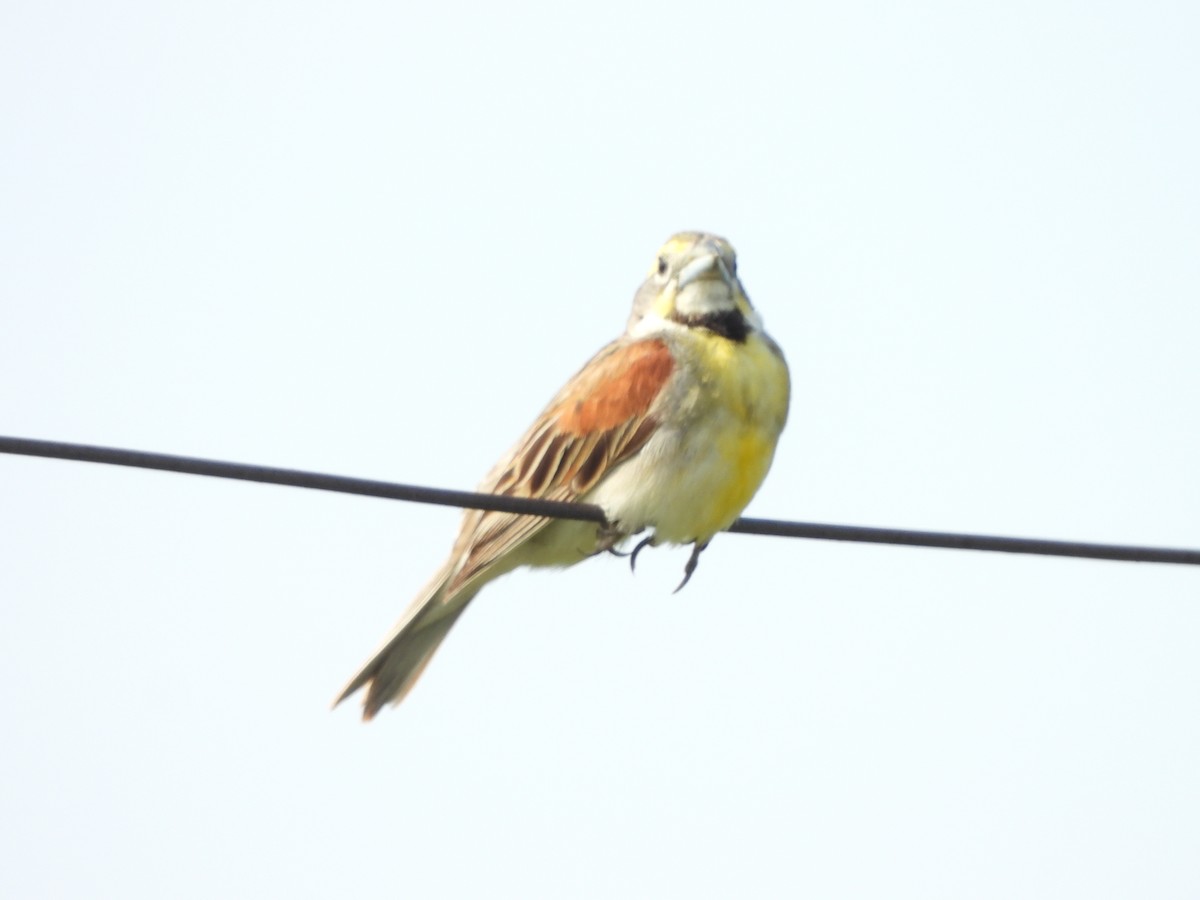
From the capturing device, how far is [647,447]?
887 centimetres

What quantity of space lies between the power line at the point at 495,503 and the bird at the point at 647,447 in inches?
46.3

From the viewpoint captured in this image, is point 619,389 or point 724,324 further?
point 724,324

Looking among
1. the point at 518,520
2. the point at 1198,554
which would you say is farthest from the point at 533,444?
the point at 1198,554

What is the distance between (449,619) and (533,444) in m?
1.00

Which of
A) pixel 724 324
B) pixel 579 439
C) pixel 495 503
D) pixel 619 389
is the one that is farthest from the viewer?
pixel 724 324

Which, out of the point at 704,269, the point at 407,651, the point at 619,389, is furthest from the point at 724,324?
the point at 407,651

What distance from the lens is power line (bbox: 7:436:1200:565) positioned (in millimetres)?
5996

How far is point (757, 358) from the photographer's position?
9164 millimetres

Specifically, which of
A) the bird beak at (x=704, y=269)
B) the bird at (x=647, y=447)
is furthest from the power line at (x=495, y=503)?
the bird beak at (x=704, y=269)

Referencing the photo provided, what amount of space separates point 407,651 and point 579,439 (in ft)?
4.67

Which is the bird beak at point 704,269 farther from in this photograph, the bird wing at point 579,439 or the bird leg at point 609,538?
the bird leg at point 609,538

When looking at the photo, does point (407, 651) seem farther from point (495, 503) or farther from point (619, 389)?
point (495, 503)

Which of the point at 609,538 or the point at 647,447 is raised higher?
the point at 647,447

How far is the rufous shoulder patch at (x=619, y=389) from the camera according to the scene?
8992 millimetres
